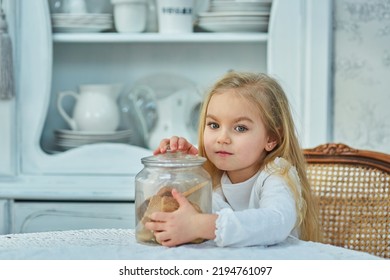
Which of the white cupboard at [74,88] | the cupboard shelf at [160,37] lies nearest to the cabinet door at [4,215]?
the white cupboard at [74,88]

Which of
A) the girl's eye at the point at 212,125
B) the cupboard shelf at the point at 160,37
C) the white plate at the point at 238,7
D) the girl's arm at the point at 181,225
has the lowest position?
the girl's arm at the point at 181,225

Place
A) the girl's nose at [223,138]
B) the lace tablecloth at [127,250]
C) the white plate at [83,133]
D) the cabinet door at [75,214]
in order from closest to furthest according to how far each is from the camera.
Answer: the lace tablecloth at [127,250] < the girl's nose at [223,138] < the cabinet door at [75,214] < the white plate at [83,133]

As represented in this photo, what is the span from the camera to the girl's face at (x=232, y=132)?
49.3 inches

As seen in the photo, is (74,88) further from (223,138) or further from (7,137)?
(223,138)

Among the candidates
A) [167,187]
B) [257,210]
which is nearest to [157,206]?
[167,187]

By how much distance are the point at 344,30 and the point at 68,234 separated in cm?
143

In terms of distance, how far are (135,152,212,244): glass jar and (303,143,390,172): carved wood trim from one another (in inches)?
28.4

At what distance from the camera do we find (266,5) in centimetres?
233

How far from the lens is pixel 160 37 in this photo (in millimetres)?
2359

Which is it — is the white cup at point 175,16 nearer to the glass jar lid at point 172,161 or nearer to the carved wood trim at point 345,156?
the carved wood trim at point 345,156

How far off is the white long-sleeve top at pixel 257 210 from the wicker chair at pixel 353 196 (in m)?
0.38

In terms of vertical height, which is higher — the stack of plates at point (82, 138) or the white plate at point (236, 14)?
the white plate at point (236, 14)

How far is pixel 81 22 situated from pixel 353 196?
→ 43.7 inches

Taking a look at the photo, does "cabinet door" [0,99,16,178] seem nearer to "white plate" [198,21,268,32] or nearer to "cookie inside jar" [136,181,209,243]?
"white plate" [198,21,268,32]
